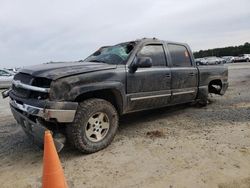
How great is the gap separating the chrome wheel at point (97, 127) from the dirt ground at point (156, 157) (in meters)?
0.26

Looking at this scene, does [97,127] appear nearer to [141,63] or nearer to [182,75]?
[141,63]

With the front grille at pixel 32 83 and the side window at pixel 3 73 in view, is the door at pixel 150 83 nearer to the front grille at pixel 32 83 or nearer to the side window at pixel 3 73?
the front grille at pixel 32 83

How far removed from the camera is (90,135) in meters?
4.61

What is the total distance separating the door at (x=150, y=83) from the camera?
541cm

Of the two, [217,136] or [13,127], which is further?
[13,127]

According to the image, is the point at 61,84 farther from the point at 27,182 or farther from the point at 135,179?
the point at 135,179

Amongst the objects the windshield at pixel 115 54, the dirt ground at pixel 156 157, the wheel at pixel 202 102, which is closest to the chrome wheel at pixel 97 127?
the dirt ground at pixel 156 157

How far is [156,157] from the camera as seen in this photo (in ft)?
14.4

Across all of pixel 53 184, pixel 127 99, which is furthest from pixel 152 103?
pixel 53 184

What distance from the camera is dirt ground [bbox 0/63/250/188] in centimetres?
367

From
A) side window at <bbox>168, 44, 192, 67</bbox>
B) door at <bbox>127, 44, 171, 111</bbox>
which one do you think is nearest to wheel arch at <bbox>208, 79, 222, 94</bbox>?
side window at <bbox>168, 44, 192, 67</bbox>

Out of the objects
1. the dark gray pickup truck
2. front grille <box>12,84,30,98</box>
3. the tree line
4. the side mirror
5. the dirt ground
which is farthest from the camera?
the tree line

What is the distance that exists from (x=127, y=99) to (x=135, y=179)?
1.88 metres

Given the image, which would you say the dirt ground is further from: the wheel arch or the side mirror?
the wheel arch
